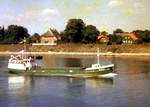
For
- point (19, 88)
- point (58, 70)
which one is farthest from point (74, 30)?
point (19, 88)

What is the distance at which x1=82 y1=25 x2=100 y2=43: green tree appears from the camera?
568ft

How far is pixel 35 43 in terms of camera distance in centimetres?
18650

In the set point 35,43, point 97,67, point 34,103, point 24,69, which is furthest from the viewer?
point 35,43

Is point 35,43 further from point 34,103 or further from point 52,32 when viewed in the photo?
point 34,103

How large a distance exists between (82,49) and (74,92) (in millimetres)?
113592

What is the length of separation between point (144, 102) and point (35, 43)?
142 meters

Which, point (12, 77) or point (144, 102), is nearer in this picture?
point (144, 102)

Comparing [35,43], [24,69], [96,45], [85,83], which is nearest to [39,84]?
[85,83]

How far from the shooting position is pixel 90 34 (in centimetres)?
17388

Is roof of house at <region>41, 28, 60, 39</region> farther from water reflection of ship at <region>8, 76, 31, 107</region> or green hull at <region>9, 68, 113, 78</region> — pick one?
water reflection of ship at <region>8, 76, 31, 107</region>

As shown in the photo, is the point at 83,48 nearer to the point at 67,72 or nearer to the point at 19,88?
the point at 67,72

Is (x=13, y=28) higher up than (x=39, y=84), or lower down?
higher up

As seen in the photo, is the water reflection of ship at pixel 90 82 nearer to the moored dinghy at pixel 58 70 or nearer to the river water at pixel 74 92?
the river water at pixel 74 92

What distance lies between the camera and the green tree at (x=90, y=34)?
173 meters
